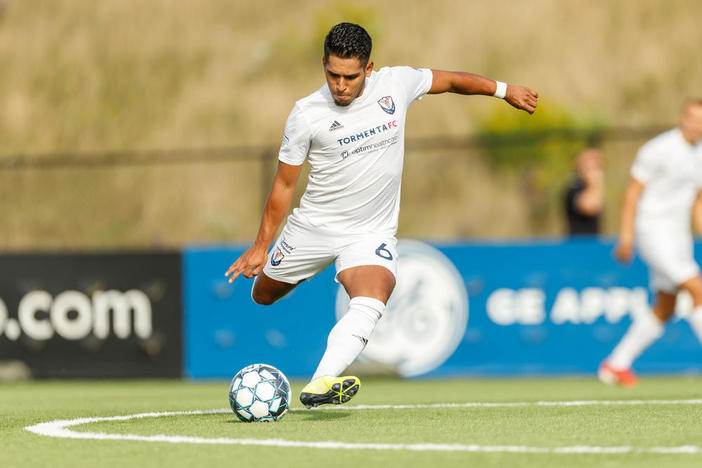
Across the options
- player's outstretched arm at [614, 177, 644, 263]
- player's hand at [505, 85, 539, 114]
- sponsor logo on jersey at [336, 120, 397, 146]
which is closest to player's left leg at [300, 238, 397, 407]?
sponsor logo on jersey at [336, 120, 397, 146]

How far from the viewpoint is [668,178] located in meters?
9.66

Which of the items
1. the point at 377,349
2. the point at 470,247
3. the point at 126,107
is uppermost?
the point at 126,107

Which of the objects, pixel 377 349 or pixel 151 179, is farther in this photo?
pixel 151 179

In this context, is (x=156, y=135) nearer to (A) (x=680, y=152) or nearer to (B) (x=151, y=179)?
(B) (x=151, y=179)

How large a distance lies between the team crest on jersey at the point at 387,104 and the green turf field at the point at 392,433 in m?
1.65

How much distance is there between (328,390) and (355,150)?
1355mm

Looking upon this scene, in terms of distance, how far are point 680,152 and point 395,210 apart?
12.2 ft

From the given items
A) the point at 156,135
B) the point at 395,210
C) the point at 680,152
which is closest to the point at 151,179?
the point at 156,135

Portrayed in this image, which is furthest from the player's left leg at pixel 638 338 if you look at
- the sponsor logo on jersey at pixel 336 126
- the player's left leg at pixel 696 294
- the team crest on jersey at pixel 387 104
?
the sponsor logo on jersey at pixel 336 126

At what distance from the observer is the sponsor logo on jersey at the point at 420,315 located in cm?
1166

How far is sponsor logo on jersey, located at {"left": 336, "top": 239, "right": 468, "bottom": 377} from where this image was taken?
11.7 meters

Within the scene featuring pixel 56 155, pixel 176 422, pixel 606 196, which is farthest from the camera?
pixel 56 155

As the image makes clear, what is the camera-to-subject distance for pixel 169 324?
12.1m

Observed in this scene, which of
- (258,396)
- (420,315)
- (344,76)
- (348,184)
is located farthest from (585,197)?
(258,396)
